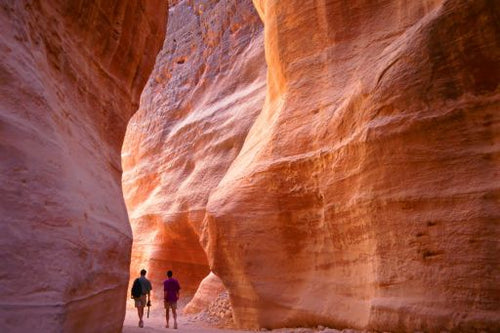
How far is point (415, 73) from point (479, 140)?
4.12 feet

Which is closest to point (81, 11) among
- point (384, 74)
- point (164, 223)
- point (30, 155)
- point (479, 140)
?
point (30, 155)

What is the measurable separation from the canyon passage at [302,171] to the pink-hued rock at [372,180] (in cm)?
2

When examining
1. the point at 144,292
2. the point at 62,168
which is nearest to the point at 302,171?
the point at 144,292

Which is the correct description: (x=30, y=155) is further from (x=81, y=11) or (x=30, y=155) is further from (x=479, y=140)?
(x=479, y=140)

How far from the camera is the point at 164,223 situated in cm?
1511

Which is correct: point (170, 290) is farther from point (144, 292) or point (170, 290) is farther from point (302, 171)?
point (302, 171)

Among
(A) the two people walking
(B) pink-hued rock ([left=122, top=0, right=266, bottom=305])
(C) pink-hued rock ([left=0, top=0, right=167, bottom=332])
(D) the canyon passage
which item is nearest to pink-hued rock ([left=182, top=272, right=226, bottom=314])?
(D) the canyon passage

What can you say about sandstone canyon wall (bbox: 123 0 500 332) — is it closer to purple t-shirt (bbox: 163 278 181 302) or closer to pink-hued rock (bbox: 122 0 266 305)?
purple t-shirt (bbox: 163 278 181 302)

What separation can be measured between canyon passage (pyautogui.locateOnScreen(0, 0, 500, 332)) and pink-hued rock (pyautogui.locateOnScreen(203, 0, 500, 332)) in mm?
25

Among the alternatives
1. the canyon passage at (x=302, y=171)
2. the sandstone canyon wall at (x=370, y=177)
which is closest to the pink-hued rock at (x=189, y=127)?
the sandstone canyon wall at (x=370, y=177)

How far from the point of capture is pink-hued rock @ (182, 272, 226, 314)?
11.3 meters

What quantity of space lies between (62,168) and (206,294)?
8048 mm

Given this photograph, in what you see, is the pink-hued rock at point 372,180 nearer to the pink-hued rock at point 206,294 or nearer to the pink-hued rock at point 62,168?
the pink-hued rock at point 206,294

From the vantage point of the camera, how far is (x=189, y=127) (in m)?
16.4
